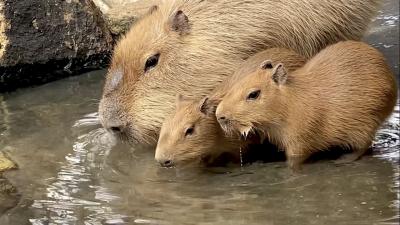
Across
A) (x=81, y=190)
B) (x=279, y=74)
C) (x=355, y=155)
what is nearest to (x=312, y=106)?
(x=279, y=74)

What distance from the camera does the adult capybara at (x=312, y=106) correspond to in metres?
4.79

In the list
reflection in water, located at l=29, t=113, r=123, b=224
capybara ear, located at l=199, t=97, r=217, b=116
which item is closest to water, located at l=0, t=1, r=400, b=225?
reflection in water, located at l=29, t=113, r=123, b=224

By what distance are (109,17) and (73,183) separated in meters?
2.62

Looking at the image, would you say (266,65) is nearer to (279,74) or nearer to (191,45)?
(279,74)

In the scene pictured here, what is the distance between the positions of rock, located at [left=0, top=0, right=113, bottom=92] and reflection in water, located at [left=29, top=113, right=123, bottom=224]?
1.11 meters

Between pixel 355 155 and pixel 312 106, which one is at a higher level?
pixel 312 106

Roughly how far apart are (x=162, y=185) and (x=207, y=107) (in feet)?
1.57

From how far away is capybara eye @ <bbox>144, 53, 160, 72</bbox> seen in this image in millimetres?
5191

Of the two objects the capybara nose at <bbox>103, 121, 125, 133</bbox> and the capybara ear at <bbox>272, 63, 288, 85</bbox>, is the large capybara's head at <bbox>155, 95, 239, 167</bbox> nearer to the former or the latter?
the capybara nose at <bbox>103, 121, 125, 133</bbox>

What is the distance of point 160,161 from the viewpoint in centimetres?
479

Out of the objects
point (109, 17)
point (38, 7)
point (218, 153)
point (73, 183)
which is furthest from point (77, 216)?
point (109, 17)

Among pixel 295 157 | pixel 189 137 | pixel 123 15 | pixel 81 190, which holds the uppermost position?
pixel 123 15

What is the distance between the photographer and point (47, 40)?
6672 mm

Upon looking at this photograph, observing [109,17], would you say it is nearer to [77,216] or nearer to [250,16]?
[250,16]
